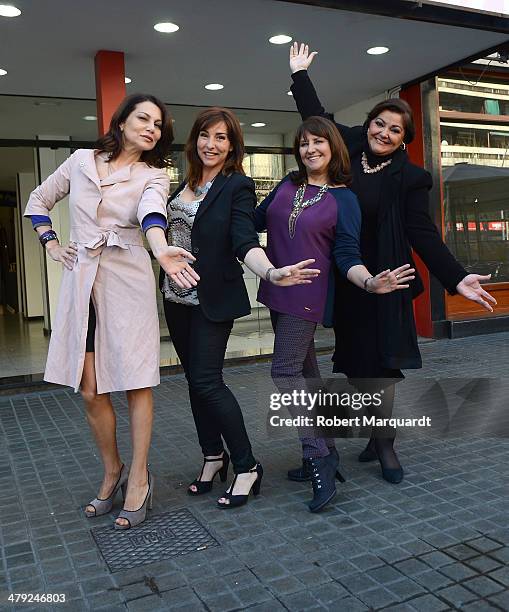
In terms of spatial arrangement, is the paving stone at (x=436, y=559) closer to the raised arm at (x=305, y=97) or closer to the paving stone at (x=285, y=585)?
the paving stone at (x=285, y=585)

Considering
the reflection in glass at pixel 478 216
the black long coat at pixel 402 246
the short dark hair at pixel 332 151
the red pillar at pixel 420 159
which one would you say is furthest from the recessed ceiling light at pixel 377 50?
the short dark hair at pixel 332 151

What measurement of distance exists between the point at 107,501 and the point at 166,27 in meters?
4.17

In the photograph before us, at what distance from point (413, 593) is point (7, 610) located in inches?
59.2

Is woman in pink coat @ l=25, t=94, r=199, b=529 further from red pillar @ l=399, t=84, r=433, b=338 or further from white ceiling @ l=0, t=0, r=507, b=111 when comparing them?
red pillar @ l=399, t=84, r=433, b=338

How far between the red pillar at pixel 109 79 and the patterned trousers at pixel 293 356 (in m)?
3.86

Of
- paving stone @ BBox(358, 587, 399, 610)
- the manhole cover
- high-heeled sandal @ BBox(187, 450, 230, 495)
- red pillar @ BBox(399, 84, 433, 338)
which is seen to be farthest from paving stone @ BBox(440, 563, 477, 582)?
red pillar @ BBox(399, 84, 433, 338)

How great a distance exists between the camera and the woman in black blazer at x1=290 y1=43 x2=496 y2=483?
3.37 meters

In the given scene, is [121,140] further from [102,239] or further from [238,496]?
[238,496]

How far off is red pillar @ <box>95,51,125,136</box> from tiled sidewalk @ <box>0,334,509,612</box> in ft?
11.0

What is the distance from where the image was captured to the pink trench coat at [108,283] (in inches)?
114

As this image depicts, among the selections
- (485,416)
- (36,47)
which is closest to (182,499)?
(485,416)

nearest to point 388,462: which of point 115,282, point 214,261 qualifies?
point 214,261

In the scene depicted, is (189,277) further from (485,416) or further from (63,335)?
(485,416)

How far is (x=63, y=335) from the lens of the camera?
9.75 feet
